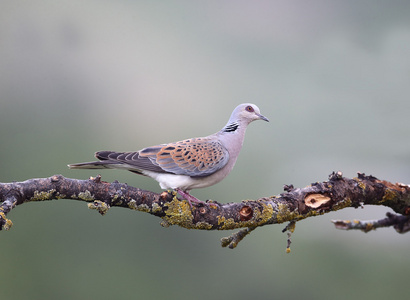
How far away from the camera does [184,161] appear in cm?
300

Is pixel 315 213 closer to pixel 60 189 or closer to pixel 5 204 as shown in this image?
pixel 60 189

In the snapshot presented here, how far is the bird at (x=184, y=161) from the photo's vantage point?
2.82m

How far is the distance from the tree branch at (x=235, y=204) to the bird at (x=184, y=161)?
7.5 inches

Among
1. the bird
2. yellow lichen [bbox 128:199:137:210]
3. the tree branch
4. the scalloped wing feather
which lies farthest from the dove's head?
yellow lichen [bbox 128:199:137:210]

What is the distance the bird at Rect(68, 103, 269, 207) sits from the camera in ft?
9.25

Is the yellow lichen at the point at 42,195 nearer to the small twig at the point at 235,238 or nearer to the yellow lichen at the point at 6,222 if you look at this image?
the yellow lichen at the point at 6,222

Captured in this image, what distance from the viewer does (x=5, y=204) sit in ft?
6.92

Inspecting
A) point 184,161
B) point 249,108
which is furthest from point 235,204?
point 249,108

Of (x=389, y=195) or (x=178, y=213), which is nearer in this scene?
(x=178, y=213)

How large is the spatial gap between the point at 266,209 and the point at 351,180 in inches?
24.3

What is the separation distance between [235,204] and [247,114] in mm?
890

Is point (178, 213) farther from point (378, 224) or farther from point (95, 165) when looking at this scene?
point (378, 224)

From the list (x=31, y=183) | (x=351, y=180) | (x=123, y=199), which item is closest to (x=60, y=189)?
(x=31, y=183)

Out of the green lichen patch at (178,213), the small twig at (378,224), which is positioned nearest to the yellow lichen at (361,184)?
the small twig at (378,224)
